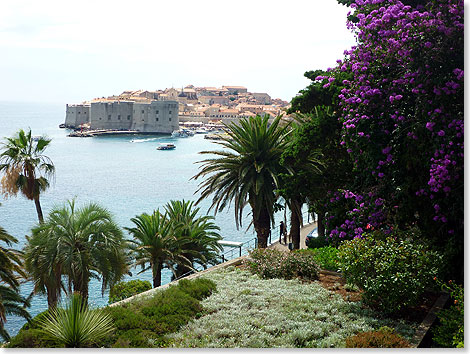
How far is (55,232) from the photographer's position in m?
8.52

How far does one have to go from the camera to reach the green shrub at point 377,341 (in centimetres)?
527

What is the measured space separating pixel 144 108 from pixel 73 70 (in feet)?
313

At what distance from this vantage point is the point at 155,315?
20.0 feet

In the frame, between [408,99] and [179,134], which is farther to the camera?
[179,134]

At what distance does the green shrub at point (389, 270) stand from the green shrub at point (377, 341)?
759 millimetres

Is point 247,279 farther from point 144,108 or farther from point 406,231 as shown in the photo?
point 144,108

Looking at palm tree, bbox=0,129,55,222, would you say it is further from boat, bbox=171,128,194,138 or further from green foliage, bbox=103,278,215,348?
boat, bbox=171,128,194,138

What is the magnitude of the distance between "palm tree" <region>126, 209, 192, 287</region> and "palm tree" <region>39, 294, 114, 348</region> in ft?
23.5

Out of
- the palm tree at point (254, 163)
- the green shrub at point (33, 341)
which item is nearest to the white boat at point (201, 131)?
the palm tree at point (254, 163)

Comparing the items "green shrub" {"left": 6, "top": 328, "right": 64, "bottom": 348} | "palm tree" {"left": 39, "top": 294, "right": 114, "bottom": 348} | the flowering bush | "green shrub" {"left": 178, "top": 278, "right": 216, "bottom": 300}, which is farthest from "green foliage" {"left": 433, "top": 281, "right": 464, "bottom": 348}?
"green shrub" {"left": 6, "top": 328, "right": 64, "bottom": 348}

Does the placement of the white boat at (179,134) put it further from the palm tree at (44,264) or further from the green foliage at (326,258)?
the green foliage at (326,258)

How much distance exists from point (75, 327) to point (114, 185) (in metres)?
41.0

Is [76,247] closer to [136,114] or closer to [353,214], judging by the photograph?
[353,214]

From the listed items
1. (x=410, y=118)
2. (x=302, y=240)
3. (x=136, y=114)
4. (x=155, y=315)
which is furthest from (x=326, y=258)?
(x=136, y=114)
